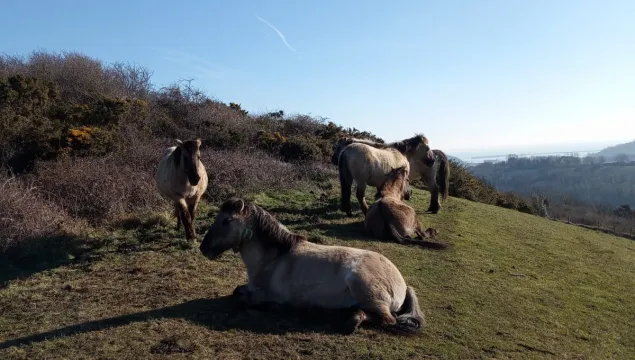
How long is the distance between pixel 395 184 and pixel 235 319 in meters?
5.89

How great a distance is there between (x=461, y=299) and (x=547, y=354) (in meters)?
1.50

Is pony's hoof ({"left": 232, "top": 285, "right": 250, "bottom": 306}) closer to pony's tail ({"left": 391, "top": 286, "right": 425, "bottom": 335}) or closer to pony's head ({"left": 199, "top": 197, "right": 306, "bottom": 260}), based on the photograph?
pony's head ({"left": 199, "top": 197, "right": 306, "bottom": 260})

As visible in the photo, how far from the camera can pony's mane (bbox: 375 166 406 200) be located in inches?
388

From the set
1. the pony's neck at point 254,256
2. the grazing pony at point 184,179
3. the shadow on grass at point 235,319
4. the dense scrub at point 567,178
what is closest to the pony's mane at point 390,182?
the grazing pony at point 184,179

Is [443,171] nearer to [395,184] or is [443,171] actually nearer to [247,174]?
[395,184]

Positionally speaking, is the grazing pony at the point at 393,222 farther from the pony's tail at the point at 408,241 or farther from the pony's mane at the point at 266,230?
the pony's mane at the point at 266,230

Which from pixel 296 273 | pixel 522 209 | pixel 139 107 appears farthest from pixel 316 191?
pixel 522 209

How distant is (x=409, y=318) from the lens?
5.15m

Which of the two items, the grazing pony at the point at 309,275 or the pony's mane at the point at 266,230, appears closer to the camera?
the grazing pony at the point at 309,275

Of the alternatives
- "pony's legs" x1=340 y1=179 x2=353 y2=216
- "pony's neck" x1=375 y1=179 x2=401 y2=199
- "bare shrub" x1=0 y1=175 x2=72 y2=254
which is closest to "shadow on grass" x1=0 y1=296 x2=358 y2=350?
"bare shrub" x1=0 y1=175 x2=72 y2=254

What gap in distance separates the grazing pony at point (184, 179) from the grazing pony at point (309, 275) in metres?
3.07

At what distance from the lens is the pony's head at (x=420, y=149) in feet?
41.5

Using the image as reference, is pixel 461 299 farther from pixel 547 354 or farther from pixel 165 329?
pixel 165 329

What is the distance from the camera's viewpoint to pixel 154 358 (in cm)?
410
